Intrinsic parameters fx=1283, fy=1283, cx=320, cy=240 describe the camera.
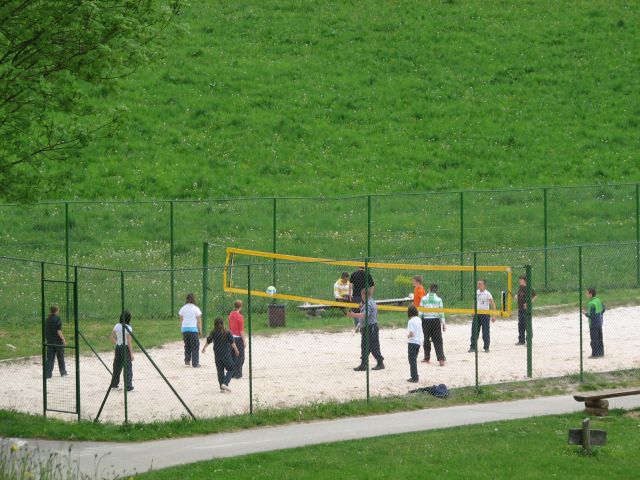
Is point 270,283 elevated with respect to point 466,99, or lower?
lower

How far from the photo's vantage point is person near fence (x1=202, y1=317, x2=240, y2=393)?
20.9 metres

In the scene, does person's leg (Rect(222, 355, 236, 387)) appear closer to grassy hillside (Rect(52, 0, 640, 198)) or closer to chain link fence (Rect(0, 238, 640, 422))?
chain link fence (Rect(0, 238, 640, 422))

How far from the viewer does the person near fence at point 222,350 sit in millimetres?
20906

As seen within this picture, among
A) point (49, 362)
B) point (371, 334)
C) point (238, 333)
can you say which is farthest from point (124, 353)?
point (371, 334)

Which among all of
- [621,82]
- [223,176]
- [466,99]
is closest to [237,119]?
[223,176]

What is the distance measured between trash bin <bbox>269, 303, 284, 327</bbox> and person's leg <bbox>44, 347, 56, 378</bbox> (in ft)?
25.2

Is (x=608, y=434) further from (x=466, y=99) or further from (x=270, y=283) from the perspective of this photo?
(x=466, y=99)

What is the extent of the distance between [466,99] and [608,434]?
28.3m

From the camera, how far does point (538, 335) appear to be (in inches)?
1067

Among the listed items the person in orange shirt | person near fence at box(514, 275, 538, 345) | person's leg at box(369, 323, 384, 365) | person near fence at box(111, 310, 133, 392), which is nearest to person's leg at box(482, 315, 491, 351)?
person near fence at box(514, 275, 538, 345)

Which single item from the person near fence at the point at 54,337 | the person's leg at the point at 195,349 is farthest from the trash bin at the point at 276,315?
the person near fence at the point at 54,337

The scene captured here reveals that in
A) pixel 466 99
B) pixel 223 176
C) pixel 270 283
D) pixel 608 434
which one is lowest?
pixel 608 434

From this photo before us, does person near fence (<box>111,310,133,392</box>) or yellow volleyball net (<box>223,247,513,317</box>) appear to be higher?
yellow volleyball net (<box>223,247,513,317</box>)

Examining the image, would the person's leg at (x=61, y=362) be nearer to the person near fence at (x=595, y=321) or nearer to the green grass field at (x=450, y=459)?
the green grass field at (x=450, y=459)
